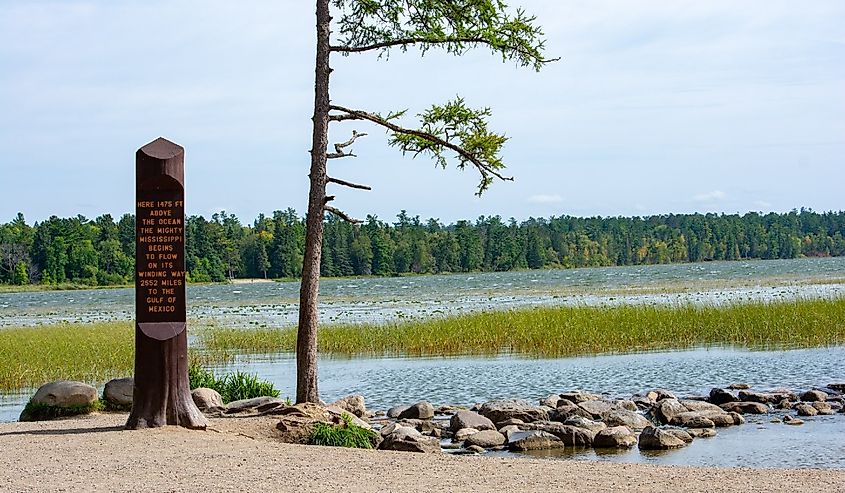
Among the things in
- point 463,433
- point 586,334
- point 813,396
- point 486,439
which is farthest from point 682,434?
point 586,334

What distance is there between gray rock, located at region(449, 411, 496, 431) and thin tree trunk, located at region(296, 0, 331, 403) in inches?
90.9

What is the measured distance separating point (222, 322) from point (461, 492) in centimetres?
3767

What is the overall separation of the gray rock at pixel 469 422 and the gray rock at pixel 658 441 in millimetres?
2475

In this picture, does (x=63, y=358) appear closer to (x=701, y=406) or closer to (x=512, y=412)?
(x=512, y=412)

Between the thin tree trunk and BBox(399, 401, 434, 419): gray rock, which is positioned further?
BBox(399, 401, 434, 419): gray rock

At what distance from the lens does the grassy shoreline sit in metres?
29.9

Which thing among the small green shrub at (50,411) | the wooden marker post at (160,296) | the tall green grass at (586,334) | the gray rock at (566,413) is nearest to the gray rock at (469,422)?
the gray rock at (566,413)

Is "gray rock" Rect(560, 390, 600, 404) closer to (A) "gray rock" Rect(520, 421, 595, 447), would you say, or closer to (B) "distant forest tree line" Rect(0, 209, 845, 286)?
(A) "gray rock" Rect(520, 421, 595, 447)

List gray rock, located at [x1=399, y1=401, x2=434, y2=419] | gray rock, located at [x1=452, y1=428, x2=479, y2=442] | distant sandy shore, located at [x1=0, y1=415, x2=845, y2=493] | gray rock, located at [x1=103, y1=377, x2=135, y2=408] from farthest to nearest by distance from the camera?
gray rock, located at [x1=399, y1=401, x2=434, y2=419] < gray rock, located at [x1=103, y1=377, x2=135, y2=408] < gray rock, located at [x1=452, y1=428, x2=479, y2=442] < distant sandy shore, located at [x1=0, y1=415, x2=845, y2=493]

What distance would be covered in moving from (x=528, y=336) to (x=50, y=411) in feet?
55.9

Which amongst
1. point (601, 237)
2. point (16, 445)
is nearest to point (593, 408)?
point (16, 445)

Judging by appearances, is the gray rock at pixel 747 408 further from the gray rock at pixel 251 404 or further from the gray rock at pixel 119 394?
the gray rock at pixel 119 394

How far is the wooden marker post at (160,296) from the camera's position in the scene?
45.6 feet

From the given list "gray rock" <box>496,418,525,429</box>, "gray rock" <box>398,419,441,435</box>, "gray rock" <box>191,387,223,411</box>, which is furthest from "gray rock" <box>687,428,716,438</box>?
"gray rock" <box>191,387,223,411</box>
